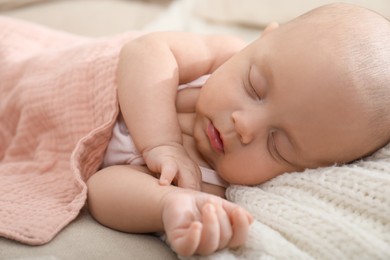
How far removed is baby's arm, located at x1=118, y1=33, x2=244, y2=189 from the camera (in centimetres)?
101

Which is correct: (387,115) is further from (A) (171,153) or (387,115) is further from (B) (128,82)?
(B) (128,82)

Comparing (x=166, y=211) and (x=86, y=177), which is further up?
(x=166, y=211)

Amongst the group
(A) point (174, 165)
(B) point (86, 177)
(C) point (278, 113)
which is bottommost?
(B) point (86, 177)

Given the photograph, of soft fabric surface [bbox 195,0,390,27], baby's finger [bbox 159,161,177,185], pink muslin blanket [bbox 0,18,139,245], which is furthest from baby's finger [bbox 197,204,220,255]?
soft fabric surface [bbox 195,0,390,27]

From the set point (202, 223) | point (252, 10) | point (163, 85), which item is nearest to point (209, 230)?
point (202, 223)

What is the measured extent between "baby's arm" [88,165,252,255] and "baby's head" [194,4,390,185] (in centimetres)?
17

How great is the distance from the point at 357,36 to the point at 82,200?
1.94ft

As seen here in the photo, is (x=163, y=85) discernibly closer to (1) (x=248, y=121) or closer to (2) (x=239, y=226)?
(1) (x=248, y=121)

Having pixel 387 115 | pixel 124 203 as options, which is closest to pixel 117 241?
pixel 124 203

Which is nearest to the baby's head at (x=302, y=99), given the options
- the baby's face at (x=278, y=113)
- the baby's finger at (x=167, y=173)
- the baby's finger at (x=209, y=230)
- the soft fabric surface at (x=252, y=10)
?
the baby's face at (x=278, y=113)

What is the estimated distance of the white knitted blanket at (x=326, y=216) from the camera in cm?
82

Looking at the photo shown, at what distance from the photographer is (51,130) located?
3.84 ft

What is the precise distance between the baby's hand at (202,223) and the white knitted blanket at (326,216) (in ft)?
0.13

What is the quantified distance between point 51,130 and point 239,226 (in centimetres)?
56
